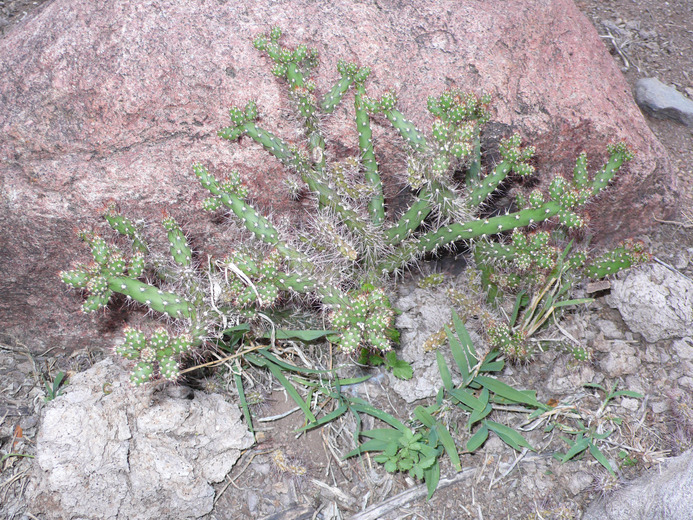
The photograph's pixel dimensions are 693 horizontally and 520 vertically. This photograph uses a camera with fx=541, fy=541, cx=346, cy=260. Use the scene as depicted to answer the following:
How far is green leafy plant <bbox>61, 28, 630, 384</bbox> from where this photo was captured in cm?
244

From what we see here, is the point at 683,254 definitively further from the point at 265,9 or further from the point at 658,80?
the point at 265,9

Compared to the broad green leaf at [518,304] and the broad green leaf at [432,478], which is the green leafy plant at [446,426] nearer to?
the broad green leaf at [432,478]

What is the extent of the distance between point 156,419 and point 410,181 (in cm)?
171

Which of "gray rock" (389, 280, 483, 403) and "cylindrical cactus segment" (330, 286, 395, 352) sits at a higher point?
"cylindrical cactus segment" (330, 286, 395, 352)

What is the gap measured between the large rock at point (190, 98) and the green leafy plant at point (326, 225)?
18 cm

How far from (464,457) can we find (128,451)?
1.65 meters

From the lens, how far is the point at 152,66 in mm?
2773

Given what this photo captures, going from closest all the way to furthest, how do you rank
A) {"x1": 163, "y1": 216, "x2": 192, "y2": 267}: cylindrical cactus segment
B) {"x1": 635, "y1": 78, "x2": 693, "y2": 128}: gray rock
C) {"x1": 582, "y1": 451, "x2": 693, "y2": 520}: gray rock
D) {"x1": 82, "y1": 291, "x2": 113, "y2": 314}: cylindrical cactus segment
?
{"x1": 582, "y1": 451, "x2": 693, "y2": 520}: gray rock, {"x1": 82, "y1": 291, "x2": 113, "y2": 314}: cylindrical cactus segment, {"x1": 163, "y1": 216, "x2": 192, "y2": 267}: cylindrical cactus segment, {"x1": 635, "y1": 78, "x2": 693, "y2": 128}: gray rock

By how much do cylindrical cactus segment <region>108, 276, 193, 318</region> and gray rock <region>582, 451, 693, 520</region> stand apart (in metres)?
2.11

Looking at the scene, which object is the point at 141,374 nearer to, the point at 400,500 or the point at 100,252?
the point at 100,252

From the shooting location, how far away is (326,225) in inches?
110

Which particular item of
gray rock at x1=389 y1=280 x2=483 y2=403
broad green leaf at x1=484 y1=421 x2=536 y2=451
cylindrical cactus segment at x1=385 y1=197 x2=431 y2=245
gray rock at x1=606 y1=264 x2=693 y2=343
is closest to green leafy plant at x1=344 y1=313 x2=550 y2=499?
broad green leaf at x1=484 y1=421 x2=536 y2=451

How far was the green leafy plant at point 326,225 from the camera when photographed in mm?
2441

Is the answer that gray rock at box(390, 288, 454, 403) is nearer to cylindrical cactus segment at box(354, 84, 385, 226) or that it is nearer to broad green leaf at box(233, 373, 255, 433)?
cylindrical cactus segment at box(354, 84, 385, 226)
